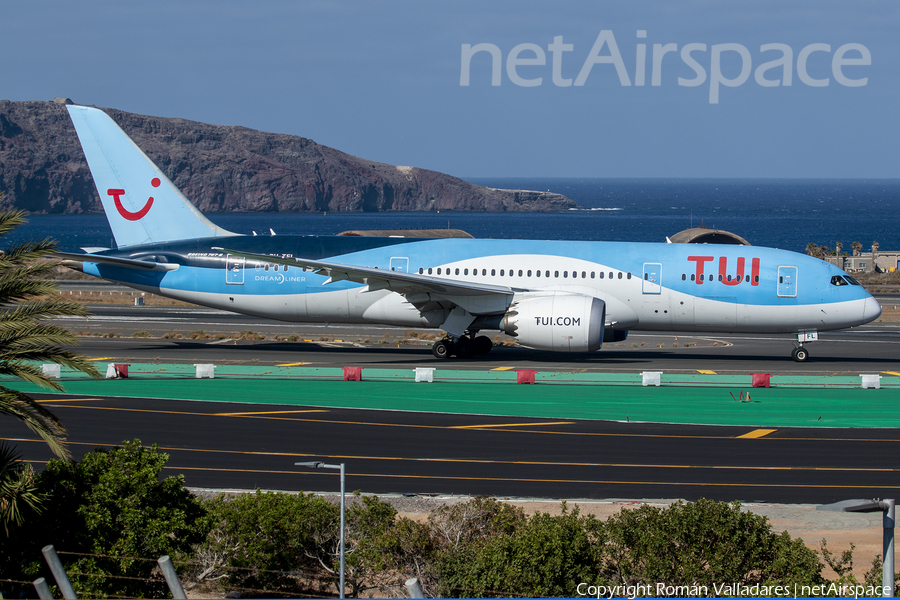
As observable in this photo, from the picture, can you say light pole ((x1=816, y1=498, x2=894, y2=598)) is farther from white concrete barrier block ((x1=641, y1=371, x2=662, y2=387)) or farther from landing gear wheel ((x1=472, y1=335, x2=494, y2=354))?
landing gear wheel ((x1=472, y1=335, x2=494, y2=354))

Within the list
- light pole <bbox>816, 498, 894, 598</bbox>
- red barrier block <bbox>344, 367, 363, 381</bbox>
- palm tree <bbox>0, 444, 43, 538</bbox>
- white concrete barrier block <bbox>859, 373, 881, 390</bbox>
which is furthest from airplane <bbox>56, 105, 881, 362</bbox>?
light pole <bbox>816, 498, 894, 598</bbox>

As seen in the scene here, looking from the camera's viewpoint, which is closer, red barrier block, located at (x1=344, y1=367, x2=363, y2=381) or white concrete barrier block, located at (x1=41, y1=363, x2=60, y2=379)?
white concrete barrier block, located at (x1=41, y1=363, x2=60, y2=379)

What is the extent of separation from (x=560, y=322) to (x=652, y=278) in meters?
4.64

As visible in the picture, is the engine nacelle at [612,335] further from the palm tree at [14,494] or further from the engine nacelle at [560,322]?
the palm tree at [14,494]

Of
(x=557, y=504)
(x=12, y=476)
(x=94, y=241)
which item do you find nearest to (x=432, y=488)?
(x=557, y=504)

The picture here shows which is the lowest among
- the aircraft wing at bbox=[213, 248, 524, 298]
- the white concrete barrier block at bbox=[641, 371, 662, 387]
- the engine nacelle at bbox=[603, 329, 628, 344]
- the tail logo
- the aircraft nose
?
the white concrete barrier block at bbox=[641, 371, 662, 387]

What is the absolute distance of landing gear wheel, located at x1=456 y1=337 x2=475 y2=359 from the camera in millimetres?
37594

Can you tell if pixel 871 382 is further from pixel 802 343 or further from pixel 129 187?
pixel 129 187

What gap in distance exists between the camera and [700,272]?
117 ft

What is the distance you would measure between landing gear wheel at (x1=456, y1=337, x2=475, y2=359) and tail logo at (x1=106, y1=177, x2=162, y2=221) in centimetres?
1505

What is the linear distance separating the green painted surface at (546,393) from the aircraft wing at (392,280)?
3.30 metres

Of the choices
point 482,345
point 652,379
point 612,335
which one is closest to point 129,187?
point 482,345

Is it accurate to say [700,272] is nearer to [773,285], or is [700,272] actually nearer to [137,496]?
[773,285]

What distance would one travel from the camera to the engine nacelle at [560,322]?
33.7m
